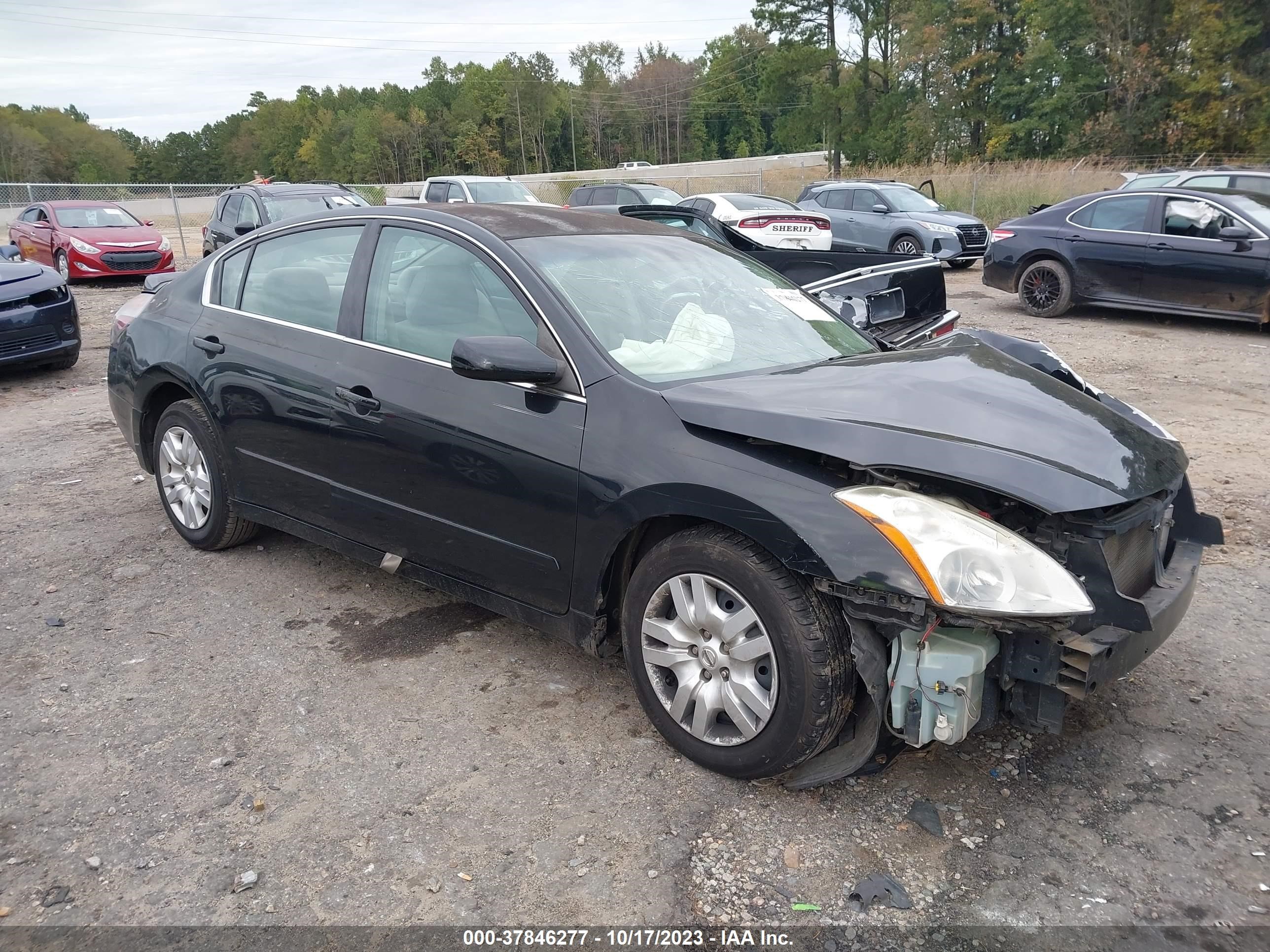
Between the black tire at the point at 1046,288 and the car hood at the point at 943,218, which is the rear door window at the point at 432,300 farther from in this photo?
the car hood at the point at 943,218

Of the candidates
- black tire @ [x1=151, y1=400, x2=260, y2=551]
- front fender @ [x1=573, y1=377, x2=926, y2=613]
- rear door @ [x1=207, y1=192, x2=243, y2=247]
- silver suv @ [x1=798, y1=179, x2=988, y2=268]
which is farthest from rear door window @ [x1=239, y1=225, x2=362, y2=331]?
silver suv @ [x1=798, y1=179, x2=988, y2=268]

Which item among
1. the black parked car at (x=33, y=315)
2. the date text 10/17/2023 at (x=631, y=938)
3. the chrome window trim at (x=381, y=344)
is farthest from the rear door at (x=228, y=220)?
the date text 10/17/2023 at (x=631, y=938)

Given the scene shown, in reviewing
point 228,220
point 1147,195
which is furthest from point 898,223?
point 228,220

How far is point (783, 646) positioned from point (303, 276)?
9.20ft

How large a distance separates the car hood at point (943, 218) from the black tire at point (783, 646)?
15806 mm

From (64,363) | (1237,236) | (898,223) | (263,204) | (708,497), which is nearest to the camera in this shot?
(708,497)

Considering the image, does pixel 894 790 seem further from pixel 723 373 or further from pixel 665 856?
pixel 723 373

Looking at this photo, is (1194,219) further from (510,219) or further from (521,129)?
(521,129)

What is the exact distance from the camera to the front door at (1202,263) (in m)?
10.1

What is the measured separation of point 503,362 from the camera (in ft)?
9.89

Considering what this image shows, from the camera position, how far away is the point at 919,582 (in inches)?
94.7

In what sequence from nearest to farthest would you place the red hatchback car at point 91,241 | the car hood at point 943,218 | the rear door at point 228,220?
the rear door at point 228,220 < the red hatchback car at point 91,241 < the car hood at point 943,218

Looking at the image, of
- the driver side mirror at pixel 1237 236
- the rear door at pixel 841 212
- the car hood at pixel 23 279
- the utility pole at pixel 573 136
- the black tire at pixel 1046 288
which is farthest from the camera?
the utility pole at pixel 573 136

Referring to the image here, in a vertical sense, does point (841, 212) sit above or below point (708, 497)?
above
